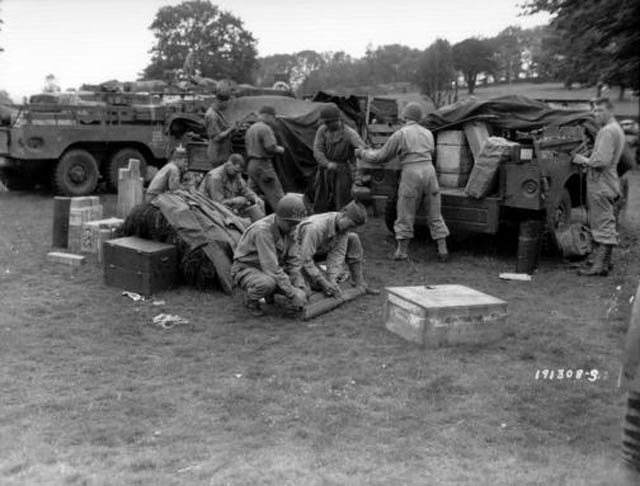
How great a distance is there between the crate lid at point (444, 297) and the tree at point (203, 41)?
51988mm

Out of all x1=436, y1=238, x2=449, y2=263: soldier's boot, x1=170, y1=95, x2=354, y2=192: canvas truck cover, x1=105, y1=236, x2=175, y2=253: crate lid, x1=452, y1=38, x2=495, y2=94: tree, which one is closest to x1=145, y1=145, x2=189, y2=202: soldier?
x1=105, y1=236, x2=175, y2=253: crate lid

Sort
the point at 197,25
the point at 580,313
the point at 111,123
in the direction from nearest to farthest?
the point at 580,313 → the point at 111,123 → the point at 197,25

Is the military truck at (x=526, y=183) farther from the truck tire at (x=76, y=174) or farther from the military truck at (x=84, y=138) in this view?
the truck tire at (x=76, y=174)

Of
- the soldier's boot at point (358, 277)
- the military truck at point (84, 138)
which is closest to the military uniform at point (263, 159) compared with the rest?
the soldier's boot at point (358, 277)

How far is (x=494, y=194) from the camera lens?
911 cm

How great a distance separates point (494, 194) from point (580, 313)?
2266 millimetres

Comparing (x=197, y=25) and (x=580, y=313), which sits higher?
(x=197, y=25)

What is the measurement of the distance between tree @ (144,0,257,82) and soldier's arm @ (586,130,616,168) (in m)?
50.1

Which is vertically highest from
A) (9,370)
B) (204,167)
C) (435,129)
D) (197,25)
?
(197,25)

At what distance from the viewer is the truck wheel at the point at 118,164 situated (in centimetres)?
1481

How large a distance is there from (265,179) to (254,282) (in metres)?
4.09

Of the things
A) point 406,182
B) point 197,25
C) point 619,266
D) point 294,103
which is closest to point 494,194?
point 406,182

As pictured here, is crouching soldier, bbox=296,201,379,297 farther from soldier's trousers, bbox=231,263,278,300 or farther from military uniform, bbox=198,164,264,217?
military uniform, bbox=198,164,264,217

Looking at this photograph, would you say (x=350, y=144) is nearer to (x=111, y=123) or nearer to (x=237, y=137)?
(x=237, y=137)
